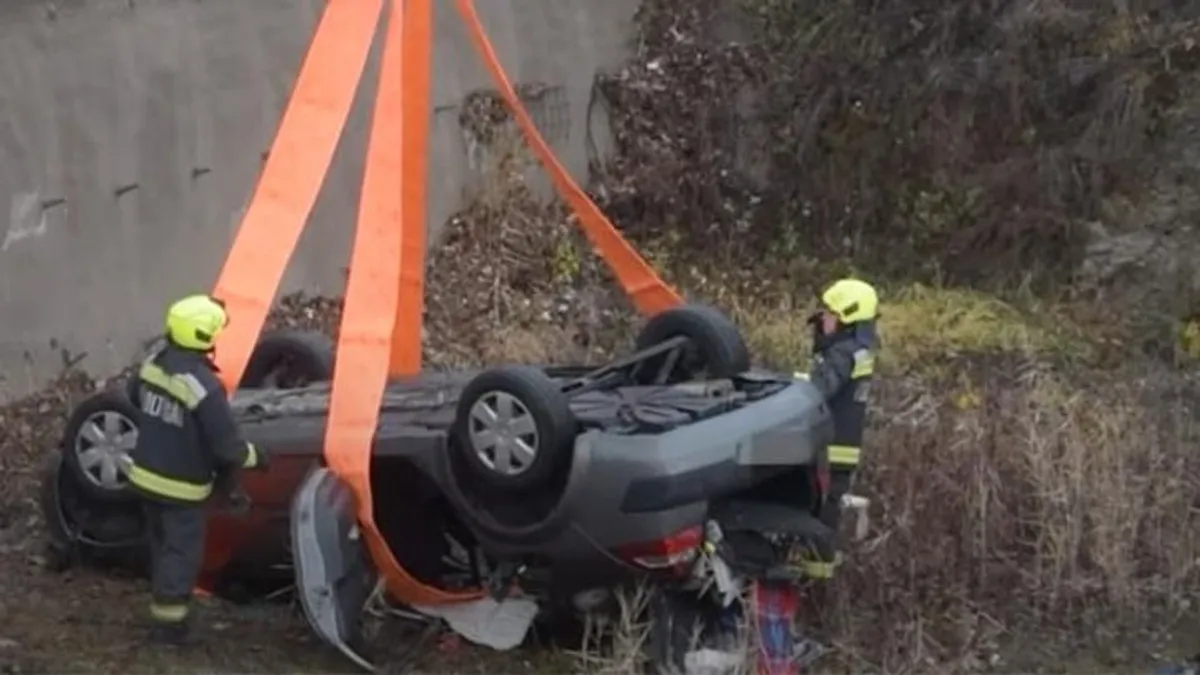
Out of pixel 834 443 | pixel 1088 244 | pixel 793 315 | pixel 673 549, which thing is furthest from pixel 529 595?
pixel 1088 244

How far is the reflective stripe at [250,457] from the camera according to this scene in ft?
23.9

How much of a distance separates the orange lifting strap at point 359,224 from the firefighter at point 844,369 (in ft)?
5.28

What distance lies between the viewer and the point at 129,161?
1104 centimetres

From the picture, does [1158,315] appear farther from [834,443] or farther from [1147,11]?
[834,443]

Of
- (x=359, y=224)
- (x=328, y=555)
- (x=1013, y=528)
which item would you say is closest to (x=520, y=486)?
(x=328, y=555)

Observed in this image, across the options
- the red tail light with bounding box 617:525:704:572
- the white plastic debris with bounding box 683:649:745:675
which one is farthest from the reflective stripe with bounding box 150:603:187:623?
the white plastic debris with bounding box 683:649:745:675

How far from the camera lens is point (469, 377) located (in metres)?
8.20

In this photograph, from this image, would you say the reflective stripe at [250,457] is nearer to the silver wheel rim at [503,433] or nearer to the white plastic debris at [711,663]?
the silver wheel rim at [503,433]

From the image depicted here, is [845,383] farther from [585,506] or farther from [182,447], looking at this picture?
[182,447]

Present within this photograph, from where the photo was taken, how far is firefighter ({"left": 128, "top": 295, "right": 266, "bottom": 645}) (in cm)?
721

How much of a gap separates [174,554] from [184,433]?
43cm

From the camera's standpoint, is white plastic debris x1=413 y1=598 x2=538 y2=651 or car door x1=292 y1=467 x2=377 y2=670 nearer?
car door x1=292 y1=467 x2=377 y2=670

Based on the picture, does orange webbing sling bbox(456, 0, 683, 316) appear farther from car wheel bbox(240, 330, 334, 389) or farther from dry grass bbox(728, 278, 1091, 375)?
dry grass bbox(728, 278, 1091, 375)

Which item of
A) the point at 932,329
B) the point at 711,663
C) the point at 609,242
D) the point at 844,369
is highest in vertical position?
the point at 609,242
